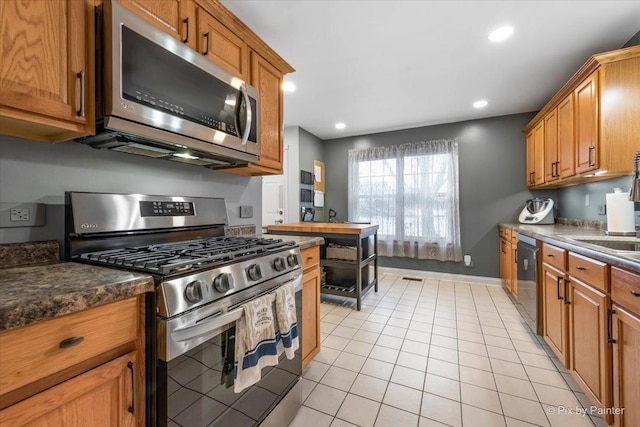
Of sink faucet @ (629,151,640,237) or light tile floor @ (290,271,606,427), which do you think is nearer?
light tile floor @ (290,271,606,427)

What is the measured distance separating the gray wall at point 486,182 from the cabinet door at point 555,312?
200 centimetres

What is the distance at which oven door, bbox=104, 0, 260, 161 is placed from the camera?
1024 mm

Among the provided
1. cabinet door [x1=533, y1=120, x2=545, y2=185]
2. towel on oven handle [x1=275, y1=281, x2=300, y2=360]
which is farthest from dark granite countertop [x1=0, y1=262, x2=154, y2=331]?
cabinet door [x1=533, y1=120, x2=545, y2=185]

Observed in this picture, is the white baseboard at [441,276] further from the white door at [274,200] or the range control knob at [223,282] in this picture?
the range control knob at [223,282]

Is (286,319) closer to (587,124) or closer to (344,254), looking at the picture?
(344,254)

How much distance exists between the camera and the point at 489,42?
7.31 ft

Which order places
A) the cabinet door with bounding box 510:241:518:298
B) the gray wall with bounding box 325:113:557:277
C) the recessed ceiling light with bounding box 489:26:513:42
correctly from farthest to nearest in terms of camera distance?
the gray wall with bounding box 325:113:557:277
the cabinet door with bounding box 510:241:518:298
the recessed ceiling light with bounding box 489:26:513:42

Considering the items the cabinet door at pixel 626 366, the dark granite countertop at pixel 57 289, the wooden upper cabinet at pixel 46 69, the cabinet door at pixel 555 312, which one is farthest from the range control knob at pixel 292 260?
the cabinet door at pixel 555 312

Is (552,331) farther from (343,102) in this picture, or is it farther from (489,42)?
(343,102)

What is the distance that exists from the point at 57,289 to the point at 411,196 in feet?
14.2

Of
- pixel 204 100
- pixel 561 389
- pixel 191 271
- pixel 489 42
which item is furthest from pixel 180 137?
pixel 561 389

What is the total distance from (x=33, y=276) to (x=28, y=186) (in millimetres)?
443

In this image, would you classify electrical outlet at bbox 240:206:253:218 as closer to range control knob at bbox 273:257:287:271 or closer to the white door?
range control knob at bbox 273:257:287:271

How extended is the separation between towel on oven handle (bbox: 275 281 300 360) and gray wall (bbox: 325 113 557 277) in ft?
11.7
